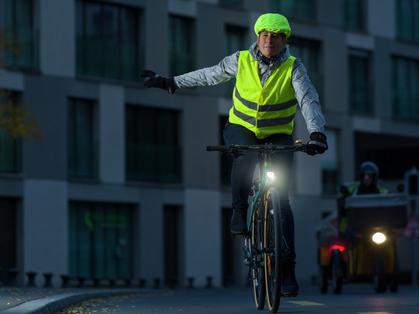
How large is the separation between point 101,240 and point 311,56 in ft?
36.2

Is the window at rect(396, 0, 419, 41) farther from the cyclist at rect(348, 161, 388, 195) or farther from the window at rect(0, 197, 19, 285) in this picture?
the cyclist at rect(348, 161, 388, 195)

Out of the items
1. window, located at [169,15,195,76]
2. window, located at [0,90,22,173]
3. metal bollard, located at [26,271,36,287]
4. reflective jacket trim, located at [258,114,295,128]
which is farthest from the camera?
window, located at [169,15,195,76]

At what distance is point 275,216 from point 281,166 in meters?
0.74

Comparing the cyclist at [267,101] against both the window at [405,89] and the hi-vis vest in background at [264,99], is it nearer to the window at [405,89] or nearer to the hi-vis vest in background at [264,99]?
the hi-vis vest in background at [264,99]

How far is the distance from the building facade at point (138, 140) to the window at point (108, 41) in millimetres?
41

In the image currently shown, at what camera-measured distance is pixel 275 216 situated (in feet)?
22.8

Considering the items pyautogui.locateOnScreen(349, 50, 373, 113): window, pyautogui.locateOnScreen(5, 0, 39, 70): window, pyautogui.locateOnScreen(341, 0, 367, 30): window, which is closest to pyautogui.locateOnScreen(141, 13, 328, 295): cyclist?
pyautogui.locateOnScreen(5, 0, 39, 70): window

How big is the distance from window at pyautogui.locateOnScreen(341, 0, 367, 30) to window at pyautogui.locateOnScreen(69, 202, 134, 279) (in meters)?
12.0

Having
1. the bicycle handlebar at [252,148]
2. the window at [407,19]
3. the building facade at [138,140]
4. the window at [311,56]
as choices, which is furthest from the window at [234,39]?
the bicycle handlebar at [252,148]

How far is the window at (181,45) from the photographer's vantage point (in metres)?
28.6

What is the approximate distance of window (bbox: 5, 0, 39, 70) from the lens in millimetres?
25281

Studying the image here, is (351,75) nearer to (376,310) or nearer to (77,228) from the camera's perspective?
(77,228)

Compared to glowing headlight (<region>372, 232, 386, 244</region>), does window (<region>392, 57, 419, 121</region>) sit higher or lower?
higher

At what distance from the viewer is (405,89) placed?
35.2 metres
